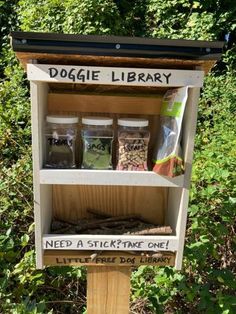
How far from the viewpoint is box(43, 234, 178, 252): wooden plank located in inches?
63.1

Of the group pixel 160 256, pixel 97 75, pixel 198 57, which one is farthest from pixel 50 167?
pixel 198 57

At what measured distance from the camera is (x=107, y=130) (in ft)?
5.33

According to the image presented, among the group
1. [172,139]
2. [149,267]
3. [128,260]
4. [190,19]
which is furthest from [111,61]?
[190,19]

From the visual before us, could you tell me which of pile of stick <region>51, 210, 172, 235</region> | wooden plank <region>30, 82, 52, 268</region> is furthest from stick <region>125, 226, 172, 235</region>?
wooden plank <region>30, 82, 52, 268</region>

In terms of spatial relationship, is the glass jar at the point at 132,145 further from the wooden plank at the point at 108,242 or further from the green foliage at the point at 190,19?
the green foliage at the point at 190,19

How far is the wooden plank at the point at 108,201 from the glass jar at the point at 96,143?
243 millimetres

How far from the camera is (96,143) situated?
160 centimetres

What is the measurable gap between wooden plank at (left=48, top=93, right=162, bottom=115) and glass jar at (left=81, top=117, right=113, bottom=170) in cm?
11

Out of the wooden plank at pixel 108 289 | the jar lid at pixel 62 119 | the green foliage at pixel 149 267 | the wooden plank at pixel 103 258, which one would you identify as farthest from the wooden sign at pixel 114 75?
the green foliage at pixel 149 267

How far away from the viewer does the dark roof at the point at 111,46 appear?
4.42ft

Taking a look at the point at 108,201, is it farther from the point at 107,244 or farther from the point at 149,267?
the point at 149,267

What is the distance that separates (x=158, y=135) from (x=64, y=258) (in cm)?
59

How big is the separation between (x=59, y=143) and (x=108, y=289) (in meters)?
Answer: 0.64

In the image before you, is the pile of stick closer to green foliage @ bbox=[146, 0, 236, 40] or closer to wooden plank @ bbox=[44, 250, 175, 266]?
wooden plank @ bbox=[44, 250, 175, 266]
